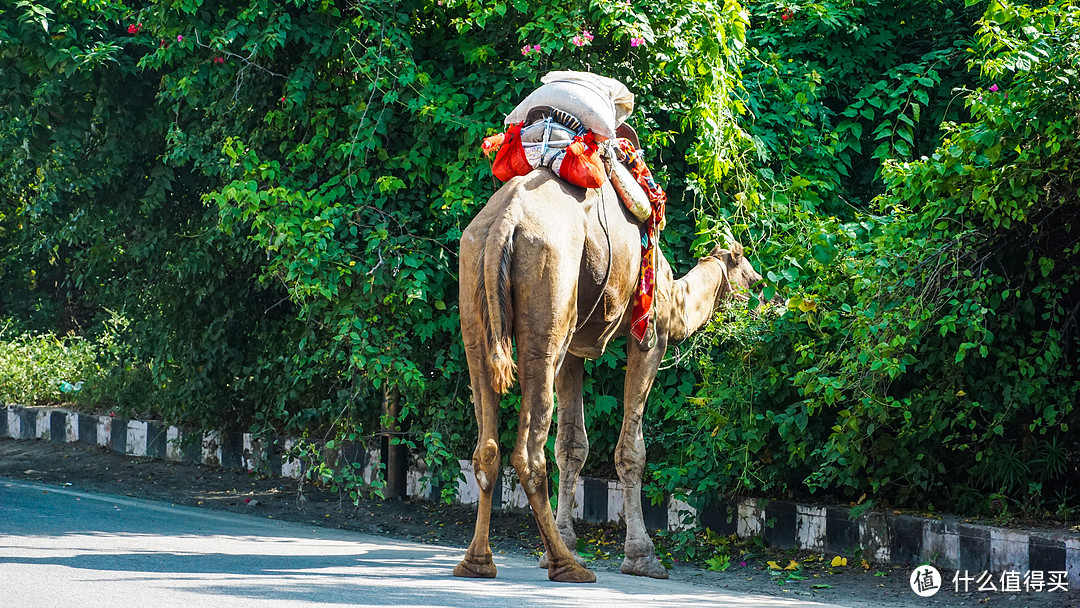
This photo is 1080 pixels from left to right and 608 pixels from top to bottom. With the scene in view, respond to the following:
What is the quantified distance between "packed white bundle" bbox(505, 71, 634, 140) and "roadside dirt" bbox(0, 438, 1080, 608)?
250 cm

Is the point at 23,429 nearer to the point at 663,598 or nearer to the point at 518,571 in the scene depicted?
the point at 518,571

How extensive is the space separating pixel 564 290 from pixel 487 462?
0.89m

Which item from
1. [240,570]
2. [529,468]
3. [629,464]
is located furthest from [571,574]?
[240,570]

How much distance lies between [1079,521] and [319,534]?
15.0ft

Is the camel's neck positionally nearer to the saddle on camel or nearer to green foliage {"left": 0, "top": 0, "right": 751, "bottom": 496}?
the saddle on camel

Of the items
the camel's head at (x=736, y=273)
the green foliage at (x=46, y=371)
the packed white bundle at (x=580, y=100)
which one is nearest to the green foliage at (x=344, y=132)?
the camel's head at (x=736, y=273)

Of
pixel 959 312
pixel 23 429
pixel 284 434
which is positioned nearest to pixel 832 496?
pixel 959 312

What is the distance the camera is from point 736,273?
7625 mm

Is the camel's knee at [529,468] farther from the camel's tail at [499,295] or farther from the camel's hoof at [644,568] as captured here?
the camel's hoof at [644,568]

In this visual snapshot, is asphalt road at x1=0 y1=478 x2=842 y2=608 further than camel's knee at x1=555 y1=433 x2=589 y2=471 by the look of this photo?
No

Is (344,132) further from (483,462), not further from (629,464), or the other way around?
(483,462)

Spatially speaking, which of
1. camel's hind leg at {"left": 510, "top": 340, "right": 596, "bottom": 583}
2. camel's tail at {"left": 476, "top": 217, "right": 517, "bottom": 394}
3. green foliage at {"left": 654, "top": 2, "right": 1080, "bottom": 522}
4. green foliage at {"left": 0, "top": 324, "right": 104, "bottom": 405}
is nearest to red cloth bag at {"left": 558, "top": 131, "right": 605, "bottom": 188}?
camel's tail at {"left": 476, "top": 217, "right": 517, "bottom": 394}

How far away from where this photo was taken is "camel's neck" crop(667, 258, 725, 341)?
694 centimetres

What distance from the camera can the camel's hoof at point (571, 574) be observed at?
564cm
